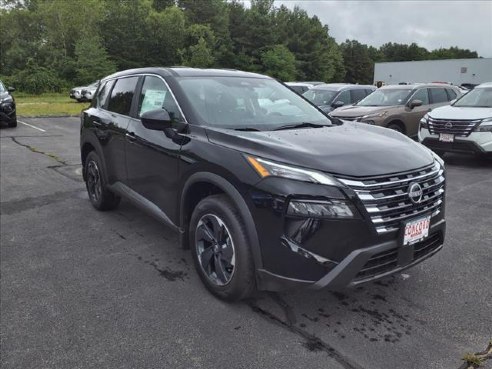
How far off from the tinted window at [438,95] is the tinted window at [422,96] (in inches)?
9.6

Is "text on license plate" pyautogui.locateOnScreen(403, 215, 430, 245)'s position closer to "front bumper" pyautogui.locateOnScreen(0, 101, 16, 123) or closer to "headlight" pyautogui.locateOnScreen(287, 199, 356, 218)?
"headlight" pyautogui.locateOnScreen(287, 199, 356, 218)

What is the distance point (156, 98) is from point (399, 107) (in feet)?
24.5

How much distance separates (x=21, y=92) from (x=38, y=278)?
3426 centimetres

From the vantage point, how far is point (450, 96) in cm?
1156

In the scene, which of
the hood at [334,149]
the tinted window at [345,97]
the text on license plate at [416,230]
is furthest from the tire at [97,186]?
the tinted window at [345,97]

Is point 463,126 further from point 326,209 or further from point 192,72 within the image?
point 326,209

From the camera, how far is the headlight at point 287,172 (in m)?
2.59

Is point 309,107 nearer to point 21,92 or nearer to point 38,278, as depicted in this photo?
point 38,278

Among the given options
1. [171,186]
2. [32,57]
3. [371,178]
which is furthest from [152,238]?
[32,57]

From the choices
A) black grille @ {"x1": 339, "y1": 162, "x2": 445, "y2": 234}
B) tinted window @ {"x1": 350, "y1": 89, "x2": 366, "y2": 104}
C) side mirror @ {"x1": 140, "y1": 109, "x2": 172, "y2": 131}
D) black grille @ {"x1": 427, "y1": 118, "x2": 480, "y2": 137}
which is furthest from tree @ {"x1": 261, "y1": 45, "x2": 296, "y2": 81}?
black grille @ {"x1": 339, "y1": 162, "x2": 445, "y2": 234}

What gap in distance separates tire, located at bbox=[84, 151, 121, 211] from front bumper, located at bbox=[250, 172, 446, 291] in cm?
289

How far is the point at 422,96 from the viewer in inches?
424

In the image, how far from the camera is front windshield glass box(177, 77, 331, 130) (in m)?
3.51

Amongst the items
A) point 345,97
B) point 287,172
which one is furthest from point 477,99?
point 287,172
